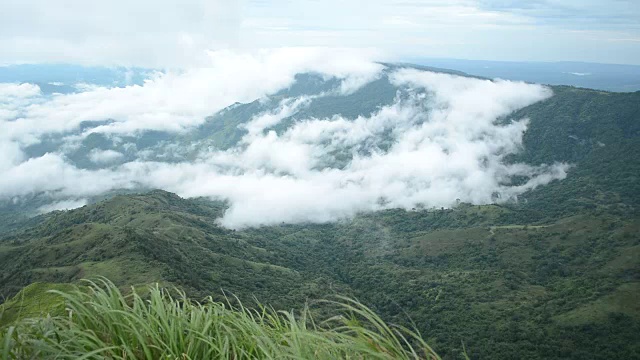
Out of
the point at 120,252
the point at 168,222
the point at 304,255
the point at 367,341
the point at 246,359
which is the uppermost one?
the point at 367,341

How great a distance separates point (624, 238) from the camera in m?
114

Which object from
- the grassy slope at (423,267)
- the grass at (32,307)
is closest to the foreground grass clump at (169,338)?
the grass at (32,307)

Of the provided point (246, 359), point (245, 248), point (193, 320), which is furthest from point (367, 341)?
point (245, 248)

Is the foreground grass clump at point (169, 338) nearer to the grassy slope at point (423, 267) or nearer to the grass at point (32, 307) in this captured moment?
the grass at point (32, 307)

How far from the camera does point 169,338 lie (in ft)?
13.3

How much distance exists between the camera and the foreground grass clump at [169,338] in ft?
12.1

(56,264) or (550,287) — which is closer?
(56,264)

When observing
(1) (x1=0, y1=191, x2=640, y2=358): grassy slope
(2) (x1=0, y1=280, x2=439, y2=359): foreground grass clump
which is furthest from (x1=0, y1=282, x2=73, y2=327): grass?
(1) (x1=0, y1=191, x2=640, y2=358): grassy slope

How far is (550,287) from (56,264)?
347 ft

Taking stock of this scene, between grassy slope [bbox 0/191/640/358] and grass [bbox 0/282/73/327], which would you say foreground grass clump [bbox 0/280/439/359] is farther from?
grassy slope [bbox 0/191/640/358]

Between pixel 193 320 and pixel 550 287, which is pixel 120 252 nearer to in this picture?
pixel 193 320

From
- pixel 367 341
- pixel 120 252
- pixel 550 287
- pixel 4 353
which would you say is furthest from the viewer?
pixel 550 287

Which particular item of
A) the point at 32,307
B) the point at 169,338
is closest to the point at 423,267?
the point at 32,307

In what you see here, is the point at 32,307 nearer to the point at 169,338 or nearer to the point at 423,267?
the point at 169,338
